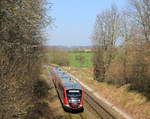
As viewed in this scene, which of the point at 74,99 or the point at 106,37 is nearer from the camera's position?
the point at 74,99

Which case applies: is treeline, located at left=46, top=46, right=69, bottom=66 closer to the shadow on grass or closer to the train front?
the shadow on grass

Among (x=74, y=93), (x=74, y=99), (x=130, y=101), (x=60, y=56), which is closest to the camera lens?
(x=74, y=99)

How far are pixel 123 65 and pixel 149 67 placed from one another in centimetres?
911

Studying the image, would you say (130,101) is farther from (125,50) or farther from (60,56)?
(60,56)

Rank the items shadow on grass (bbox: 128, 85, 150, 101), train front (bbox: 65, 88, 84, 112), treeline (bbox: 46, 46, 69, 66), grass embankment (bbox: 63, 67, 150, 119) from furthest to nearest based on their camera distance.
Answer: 1. treeline (bbox: 46, 46, 69, 66)
2. shadow on grass (bbox: 128, 85, 150, 101)
3. train front (bbox: 65, 88, 84, 112)
4. grass embankment (bbox: 63, 67, 150, 119)

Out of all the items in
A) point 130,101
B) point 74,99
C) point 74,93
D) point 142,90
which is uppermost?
point 74,93

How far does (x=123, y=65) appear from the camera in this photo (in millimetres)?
31516

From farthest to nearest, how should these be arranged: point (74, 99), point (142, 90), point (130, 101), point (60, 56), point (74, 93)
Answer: point (60, 56)
point (142, 90)
point (130, 101)
point (74, 93)
point (74, 99)

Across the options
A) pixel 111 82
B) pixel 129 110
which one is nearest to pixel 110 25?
pixel 111 82

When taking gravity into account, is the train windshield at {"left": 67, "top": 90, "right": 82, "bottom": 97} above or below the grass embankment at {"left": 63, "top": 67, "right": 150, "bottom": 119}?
above

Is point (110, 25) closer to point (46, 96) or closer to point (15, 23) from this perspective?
point (46, 96)

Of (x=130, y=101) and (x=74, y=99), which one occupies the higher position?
(x=74, y=99)

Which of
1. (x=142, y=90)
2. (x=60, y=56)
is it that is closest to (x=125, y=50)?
(x=142, y=90)

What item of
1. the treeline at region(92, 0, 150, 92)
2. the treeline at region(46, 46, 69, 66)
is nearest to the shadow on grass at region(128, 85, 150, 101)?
the treeline at region(92, 0, 150, 92)
